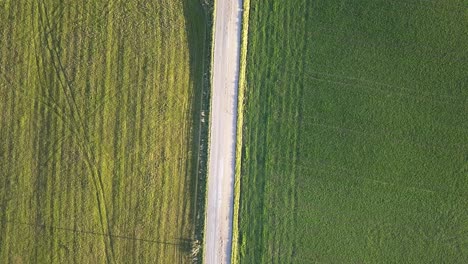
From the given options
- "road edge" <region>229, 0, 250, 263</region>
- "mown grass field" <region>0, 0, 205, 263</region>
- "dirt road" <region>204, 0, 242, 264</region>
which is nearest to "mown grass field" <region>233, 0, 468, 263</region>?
"road edge" <region>229, 0, 250, 263</region>

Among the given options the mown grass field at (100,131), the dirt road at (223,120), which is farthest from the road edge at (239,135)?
the mown grass field at (100,131)

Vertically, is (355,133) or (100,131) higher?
(355,133)

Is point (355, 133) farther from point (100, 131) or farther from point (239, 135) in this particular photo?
point (100, 131)

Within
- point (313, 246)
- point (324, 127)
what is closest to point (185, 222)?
point (313, 246)

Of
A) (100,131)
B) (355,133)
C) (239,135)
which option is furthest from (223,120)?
(355,133)

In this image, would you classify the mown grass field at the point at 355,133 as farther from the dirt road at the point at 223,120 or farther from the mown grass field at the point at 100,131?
the mown grass field at the point at 100,131

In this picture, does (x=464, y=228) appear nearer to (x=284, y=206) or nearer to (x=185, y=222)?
(x=284, y=206)

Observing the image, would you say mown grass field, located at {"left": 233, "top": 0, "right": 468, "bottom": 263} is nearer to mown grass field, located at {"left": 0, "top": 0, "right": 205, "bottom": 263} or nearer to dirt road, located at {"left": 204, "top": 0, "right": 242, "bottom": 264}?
dirt road, located at {"left": 204, "top": 0, "right": 242, "bottom": 264}
